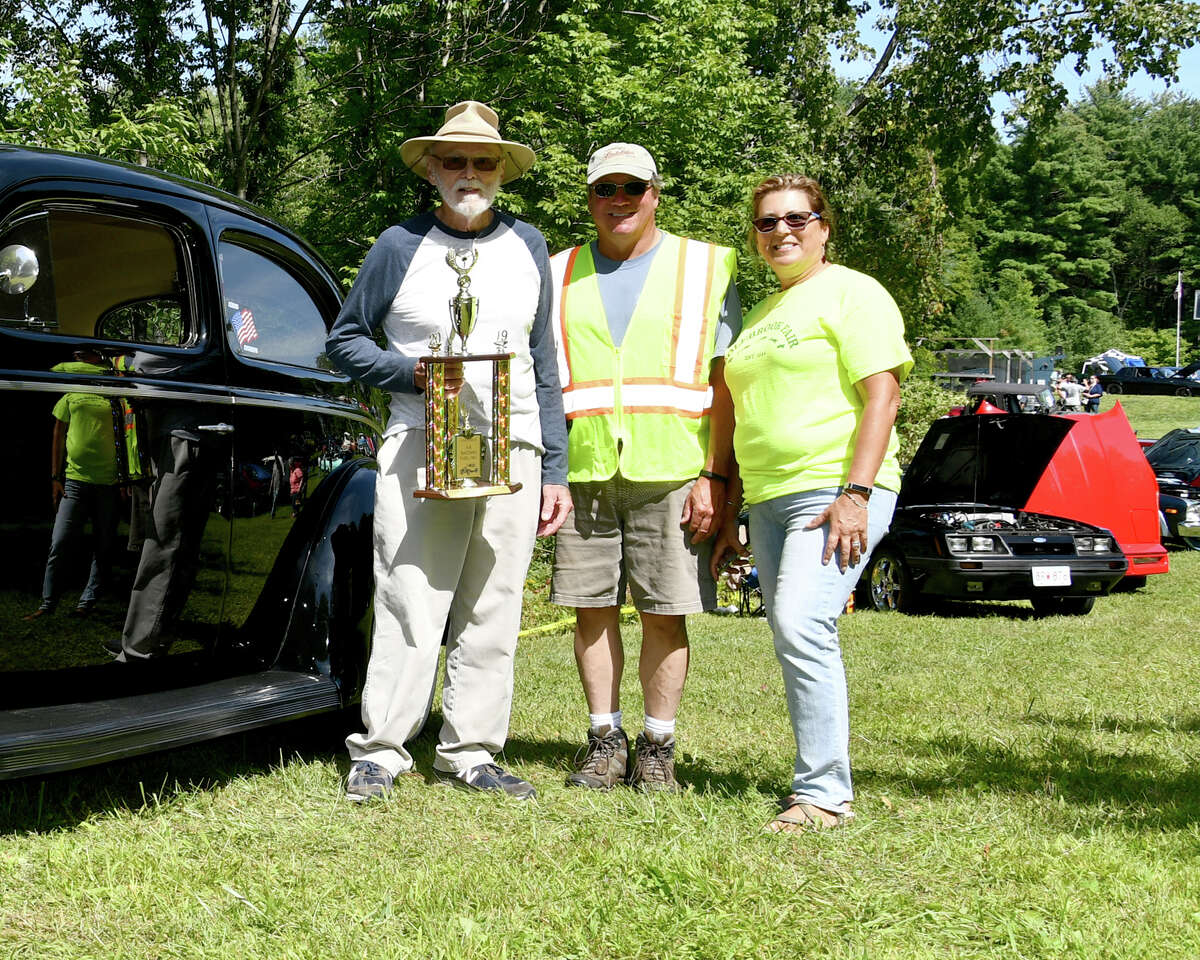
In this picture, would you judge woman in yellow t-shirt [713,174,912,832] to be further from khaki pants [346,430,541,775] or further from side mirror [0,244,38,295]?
side mirror [0,244,38,295]

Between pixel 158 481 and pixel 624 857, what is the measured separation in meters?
1.74

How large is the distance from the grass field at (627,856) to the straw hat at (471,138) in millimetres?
2068

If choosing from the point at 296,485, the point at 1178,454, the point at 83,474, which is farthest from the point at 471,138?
the point at 1178,454

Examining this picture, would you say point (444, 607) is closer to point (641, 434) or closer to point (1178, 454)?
point (641, 434)

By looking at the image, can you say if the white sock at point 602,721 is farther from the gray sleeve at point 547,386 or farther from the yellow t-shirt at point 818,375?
the yellow t-shirt at point 818,375

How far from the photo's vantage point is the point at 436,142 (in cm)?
387

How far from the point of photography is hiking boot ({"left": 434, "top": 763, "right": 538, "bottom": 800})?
3906mm

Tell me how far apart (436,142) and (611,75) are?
13.9 metres

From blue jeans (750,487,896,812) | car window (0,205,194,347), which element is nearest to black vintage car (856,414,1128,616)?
blue jeans (750,487,896,812)

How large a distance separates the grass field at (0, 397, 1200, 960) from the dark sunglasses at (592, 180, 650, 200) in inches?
77.8

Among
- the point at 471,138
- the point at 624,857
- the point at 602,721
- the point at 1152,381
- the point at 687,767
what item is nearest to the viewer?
the point at 624,857

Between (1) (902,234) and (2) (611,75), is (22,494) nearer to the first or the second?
(2) (611,75)

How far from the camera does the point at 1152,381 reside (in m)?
41.0

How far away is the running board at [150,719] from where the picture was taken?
3.09 metres
